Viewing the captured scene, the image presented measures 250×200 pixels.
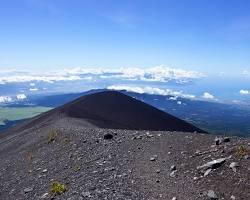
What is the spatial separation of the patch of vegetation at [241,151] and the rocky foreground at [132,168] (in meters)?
0.02

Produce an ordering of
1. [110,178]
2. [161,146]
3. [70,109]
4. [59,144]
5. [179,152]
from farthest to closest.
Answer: [70,109]
[59,144]
[161,146]
[179,152]
[110,178]

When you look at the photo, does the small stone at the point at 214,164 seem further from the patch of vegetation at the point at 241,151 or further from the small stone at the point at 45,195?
the small stone at the point at 45,195

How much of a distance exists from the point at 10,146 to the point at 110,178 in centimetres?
2698

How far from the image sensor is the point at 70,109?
61.4 m

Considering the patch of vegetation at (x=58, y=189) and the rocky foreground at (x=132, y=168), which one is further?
the patch of vegetation at (x=58, y=189)

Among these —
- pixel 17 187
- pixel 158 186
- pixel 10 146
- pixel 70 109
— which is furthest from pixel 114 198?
pixel 70 109

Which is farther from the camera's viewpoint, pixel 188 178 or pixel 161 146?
pixel 161 146

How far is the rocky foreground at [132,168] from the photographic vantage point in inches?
755

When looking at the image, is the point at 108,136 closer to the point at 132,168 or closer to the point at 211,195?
the point at 132,168

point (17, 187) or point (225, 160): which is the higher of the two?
point (225, 160)

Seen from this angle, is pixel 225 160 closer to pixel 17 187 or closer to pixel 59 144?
pixel 17 187

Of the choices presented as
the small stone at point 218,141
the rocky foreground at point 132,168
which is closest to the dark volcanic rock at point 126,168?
the rocky foreground at point 132,168

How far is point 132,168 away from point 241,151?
5.94 metres

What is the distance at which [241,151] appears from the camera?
70.4 feet
